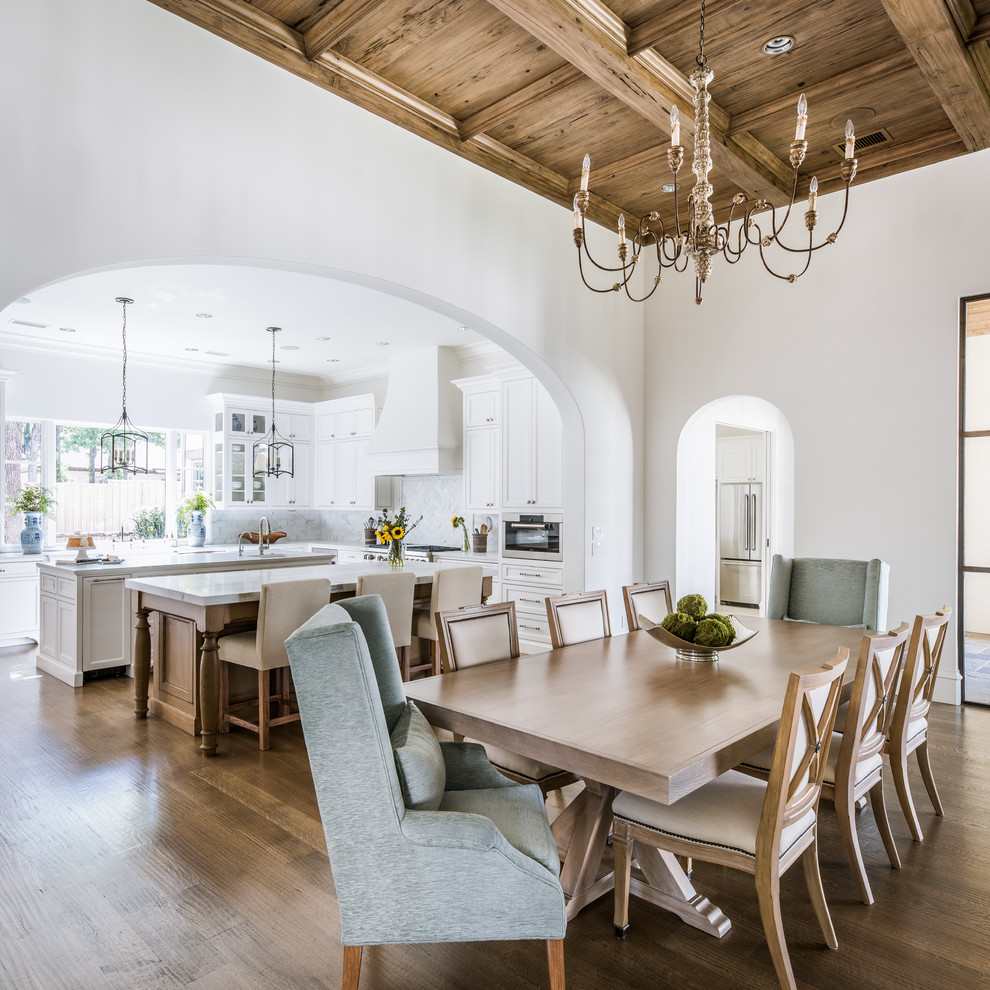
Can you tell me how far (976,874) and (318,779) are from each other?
91.0 inches

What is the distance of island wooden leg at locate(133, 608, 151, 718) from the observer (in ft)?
14.1

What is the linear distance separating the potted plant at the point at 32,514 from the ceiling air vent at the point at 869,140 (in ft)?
23.5

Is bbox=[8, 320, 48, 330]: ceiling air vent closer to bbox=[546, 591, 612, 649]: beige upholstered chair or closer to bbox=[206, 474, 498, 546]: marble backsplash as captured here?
bbox=[206, 474, 498, 546]: marble backsplash

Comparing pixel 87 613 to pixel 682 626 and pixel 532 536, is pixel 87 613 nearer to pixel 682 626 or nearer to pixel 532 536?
pixel 532 536

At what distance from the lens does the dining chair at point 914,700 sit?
2525 mm

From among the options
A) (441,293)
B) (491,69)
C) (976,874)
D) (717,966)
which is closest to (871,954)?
(717,966)

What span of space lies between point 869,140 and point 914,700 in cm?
340

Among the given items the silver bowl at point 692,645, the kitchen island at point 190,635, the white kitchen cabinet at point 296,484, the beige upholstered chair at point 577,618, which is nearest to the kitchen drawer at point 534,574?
the kitchen island at point 190,635

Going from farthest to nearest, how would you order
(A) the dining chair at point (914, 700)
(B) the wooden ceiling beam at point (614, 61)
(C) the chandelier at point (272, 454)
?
1. (C) the chandelier at point (272, 454)
2. (B) the wooden ceiling beam at point (614, 61)
3. (A) the dining chair at point (914, 700)

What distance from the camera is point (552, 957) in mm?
1696

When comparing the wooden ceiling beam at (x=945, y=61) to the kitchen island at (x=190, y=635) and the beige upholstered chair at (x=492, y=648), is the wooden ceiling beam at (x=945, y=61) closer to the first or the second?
the beige upholstered chair at (x=492, y=648)

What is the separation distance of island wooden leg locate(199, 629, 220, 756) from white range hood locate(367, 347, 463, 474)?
3.56m

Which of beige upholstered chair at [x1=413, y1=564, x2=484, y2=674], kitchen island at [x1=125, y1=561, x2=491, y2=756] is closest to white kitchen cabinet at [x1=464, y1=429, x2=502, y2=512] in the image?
beige upholstered chair at [x1=413, y1=564, x2=484, y2=674]

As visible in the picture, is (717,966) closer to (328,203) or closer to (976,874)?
(976,874)
